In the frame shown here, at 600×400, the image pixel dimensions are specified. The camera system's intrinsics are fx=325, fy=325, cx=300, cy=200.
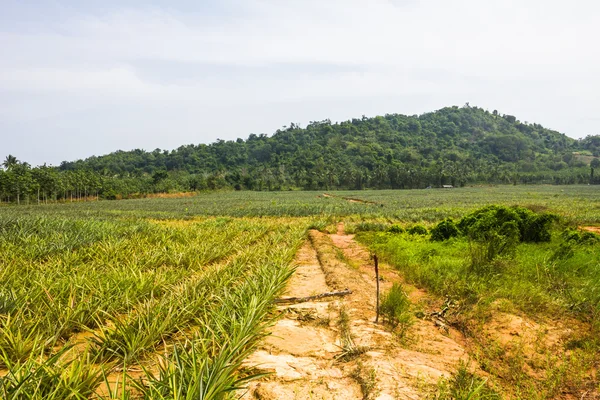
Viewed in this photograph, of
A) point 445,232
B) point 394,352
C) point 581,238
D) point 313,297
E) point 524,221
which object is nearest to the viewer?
point 394,352

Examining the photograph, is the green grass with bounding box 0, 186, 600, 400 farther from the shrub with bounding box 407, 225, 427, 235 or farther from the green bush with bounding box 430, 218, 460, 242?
the shrub with bounding box 407, 225, 427, 235

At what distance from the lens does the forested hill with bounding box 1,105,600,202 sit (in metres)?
93.1

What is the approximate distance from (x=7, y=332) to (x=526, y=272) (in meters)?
9.12

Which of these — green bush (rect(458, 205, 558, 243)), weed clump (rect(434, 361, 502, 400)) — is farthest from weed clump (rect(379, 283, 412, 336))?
green bush (rect(458, 205, 558, 243))

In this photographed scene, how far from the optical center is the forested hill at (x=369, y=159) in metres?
93.1

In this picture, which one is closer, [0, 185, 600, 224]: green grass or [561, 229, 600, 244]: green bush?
[561, 229, 600, 244]: green bush

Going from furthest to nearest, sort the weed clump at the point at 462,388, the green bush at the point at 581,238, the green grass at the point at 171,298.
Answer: the green bush at the point at 581,238 → the weed clump at the point at 462,388 → the green grass at the point at 171,298

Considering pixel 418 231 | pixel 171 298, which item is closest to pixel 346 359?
pixel 171 298

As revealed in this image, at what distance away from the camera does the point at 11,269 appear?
6332 millimetres

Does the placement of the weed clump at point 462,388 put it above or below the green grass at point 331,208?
above

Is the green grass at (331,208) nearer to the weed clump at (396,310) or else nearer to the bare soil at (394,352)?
the bare soil at (394,352)

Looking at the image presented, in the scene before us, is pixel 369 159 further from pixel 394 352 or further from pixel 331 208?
pixel 394 352

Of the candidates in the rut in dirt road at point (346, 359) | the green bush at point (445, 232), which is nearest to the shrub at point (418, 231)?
the green bush at point (445, 232)

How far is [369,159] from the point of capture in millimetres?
123188
